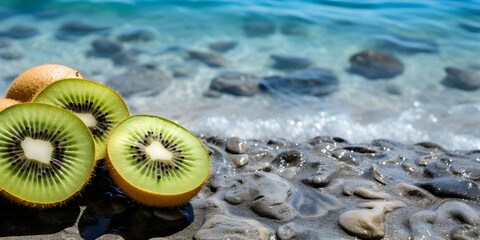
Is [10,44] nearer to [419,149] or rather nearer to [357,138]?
[357,138]

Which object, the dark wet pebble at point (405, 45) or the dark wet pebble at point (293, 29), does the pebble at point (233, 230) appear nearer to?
the dark wet pebble at point (405, 45)

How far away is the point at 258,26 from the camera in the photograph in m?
8.57

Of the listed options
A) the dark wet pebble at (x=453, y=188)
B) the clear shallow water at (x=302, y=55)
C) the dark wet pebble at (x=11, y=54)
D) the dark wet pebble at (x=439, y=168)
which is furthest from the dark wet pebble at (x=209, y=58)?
the dark wet pebble at (x=453, y=188)

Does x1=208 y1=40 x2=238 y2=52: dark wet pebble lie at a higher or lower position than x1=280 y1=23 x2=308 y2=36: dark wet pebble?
lower

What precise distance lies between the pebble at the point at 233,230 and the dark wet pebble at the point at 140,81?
3.34m

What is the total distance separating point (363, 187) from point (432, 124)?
2600mm

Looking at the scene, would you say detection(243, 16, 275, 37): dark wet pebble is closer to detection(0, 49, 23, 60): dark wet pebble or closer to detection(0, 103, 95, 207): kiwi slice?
detection(0, 49, 23, 60): dark wet pebble

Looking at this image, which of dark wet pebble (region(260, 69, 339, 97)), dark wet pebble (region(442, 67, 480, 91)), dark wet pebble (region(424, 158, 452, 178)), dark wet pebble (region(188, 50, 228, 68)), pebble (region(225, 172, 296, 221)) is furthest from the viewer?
dark wet pebble (region(188, 50, 228, 68))

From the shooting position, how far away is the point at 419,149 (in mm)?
4348

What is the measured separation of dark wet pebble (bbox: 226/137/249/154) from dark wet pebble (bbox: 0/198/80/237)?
1.24 meters

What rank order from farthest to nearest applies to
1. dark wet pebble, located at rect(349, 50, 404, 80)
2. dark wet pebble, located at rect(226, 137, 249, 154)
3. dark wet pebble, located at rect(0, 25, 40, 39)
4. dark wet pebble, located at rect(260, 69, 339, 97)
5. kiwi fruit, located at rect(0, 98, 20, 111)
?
dark wet pebble, located at rect(0, 25, 40, 39) → dark wet pebble, located at rect(349, 50, 404, 80) → dark wet pebble, located at rect(260, 69, 339, 97) → dark wet pebble, located at rect(226, 137, 249, 154) → kiwi fruit, located at rect(0, 98, 20, 111)

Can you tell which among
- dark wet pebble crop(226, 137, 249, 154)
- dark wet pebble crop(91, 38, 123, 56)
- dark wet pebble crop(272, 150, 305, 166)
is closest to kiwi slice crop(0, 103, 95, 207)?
dark wet pebble crop(226, 137, 249, 154)

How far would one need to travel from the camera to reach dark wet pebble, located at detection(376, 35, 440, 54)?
7840 millimetres

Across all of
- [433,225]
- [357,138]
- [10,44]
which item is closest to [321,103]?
[357,138]
